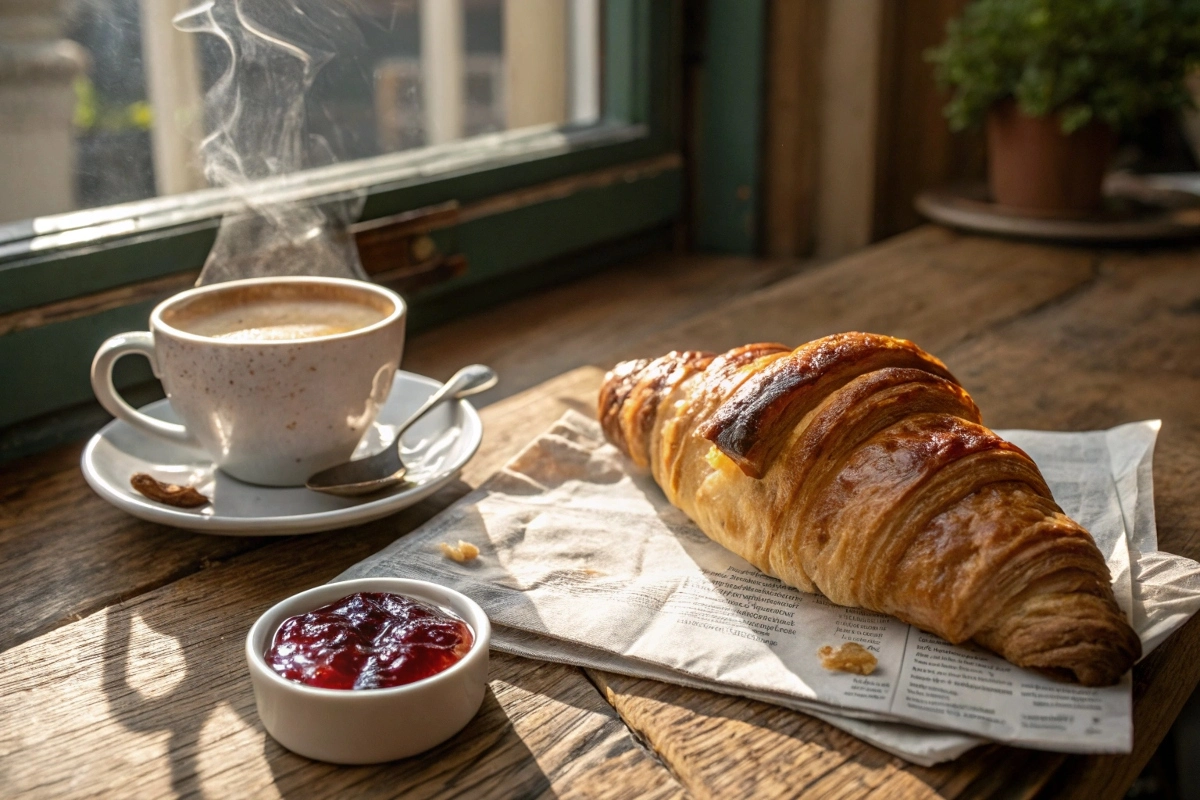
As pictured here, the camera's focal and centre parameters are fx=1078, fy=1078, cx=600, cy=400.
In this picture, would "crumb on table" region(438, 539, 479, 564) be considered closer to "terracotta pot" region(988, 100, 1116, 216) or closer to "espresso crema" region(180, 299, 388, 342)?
"espresso crema" region(180, 299, 388, 342)

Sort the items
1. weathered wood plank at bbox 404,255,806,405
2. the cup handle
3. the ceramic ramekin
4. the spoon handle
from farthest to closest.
→ weathered wood plank at bbox 404,255,806,405 < the spoon handle < the cup handle < the ceramic ramekin

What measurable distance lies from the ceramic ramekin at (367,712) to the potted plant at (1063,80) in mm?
1813

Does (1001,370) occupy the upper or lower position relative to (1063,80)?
lower

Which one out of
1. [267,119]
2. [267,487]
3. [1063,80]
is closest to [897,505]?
[267,487]

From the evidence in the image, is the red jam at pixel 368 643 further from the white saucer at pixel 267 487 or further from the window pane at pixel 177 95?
the window pane at pixel 177 95

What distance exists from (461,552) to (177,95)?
0.98m

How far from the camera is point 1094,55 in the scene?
2080 mm

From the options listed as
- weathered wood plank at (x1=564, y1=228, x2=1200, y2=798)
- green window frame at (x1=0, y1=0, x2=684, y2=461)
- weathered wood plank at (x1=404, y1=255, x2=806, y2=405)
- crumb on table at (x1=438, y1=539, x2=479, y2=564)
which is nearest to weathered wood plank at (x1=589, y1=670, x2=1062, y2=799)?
weathered wood plank at (x1=564, y1=228, x2=1200, y2=798)

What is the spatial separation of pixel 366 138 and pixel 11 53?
1.73 feet

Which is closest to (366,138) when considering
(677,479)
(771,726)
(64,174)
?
(64,174)

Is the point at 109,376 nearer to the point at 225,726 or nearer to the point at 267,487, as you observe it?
the point at 267,487

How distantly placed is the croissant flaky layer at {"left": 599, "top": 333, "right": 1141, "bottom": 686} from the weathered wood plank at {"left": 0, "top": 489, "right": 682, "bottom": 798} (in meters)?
0.23

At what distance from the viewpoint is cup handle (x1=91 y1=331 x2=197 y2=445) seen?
1.12 m

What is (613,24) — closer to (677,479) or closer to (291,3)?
(291,3)
